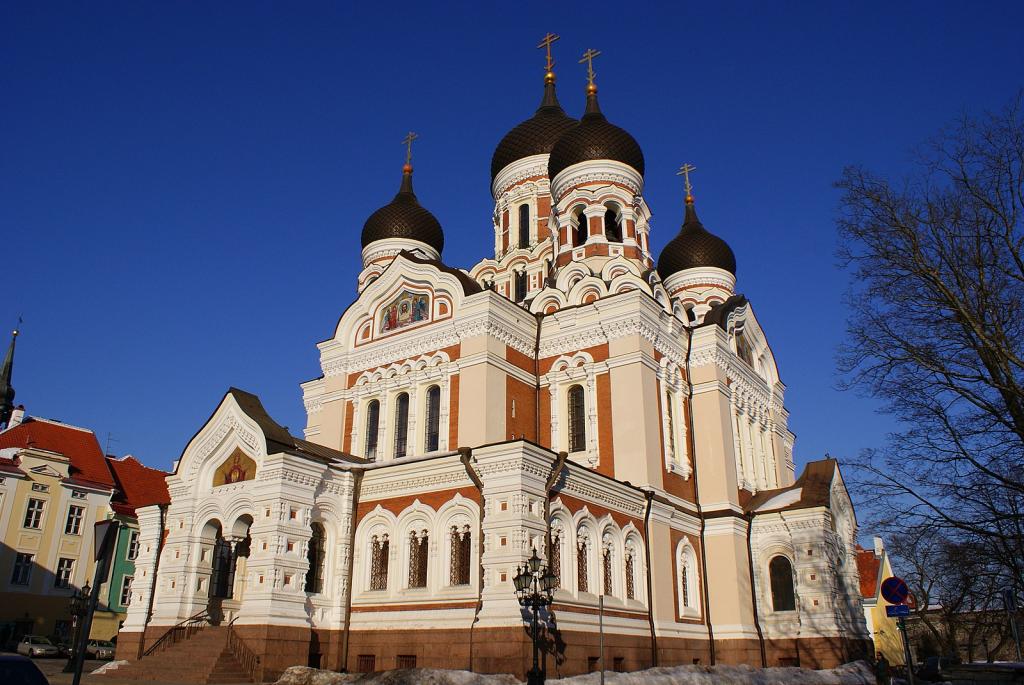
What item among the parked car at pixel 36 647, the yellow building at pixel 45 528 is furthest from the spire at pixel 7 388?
the parked car at pixel 36 647

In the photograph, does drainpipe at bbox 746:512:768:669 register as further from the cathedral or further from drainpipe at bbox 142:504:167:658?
drainpipe at bbox 142:504:167:658

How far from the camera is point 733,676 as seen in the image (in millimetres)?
17844

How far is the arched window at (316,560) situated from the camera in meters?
17.4

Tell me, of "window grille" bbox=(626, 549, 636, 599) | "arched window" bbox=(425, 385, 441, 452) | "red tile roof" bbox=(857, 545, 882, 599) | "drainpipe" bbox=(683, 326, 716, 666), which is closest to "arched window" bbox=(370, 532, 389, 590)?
"arched window" bbox=(425, 385, 441, 452)

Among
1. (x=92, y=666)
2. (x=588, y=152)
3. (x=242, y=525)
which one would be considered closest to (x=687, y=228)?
(x=588, y=152)

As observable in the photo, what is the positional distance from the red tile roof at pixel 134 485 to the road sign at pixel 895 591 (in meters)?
28.9

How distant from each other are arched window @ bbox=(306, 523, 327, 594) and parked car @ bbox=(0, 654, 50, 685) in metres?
10.4

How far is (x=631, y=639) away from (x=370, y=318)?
1133 cm

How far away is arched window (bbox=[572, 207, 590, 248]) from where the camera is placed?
27.0 meters

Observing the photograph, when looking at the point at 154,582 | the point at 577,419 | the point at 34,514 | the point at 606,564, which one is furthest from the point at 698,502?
the point at 34,514

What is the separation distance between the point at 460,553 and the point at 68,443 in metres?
22.5

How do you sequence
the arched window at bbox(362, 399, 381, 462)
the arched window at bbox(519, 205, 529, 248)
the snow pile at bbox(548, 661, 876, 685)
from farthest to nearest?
the arched window at bbox(519, 205, 529, 248), the arched window at bbox(362, 399, 381, 462), the snow pile at bbox(548, 661, 876, 685)

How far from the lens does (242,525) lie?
58.3 feet

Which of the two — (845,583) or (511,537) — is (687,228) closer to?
(845,583)
